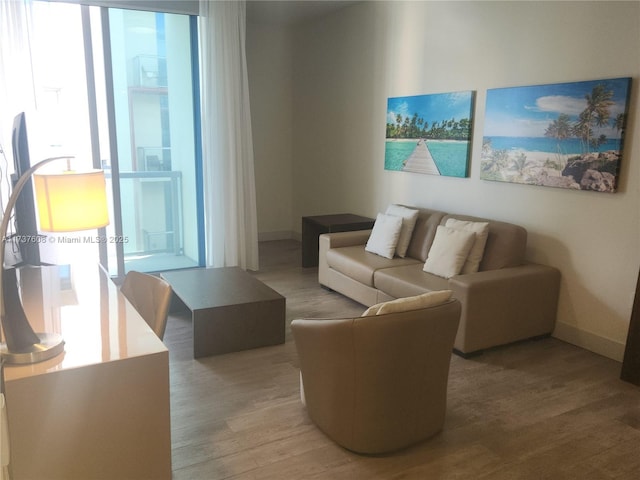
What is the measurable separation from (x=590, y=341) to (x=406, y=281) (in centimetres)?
135

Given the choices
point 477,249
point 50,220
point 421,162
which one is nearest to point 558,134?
point 477,249

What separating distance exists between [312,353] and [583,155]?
240cm

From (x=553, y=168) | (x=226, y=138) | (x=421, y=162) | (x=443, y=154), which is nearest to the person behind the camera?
(x=553, y=168)

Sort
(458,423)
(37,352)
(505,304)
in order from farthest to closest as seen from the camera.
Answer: (505,304)
(458,423)
(37,352)

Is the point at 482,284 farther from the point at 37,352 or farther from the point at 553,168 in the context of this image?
the point at 37,352

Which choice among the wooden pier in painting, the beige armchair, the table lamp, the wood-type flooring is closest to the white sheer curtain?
the wooden pier in painting

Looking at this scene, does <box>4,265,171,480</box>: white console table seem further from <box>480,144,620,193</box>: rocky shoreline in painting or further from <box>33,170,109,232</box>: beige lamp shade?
<box>480,144,620,193</box>: rocky shoreline in painting

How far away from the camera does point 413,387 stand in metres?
2.31

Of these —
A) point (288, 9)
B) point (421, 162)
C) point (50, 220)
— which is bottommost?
point (50, 220)

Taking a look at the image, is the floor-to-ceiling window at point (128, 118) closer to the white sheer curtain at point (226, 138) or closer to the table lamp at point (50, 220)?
the white sheer curtain at point (226, 138)

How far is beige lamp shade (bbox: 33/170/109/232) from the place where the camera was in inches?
72.6

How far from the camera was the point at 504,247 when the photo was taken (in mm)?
3729

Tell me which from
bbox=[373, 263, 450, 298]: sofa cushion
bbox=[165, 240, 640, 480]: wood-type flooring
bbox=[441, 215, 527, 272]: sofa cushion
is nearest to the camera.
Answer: bbox=[165, 240, 640, 480]: wood-type flooring

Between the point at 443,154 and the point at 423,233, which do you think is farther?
the point at 443,154
